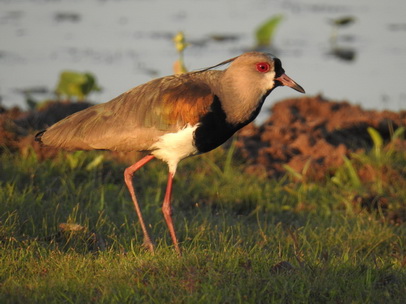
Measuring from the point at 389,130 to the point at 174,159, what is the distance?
3.62 m

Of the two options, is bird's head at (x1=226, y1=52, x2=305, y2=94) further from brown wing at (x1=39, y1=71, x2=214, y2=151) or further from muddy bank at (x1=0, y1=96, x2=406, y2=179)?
muddy bank at (x1=0, y1=96, x2=406, y2=179)

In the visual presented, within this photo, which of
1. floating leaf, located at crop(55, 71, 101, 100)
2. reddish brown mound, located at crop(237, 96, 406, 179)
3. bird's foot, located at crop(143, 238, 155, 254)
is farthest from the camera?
floating leaf, located at crop(55, 71, 101, 100)

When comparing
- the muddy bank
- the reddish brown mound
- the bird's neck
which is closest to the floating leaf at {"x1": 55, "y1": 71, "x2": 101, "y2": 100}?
the muddy bank

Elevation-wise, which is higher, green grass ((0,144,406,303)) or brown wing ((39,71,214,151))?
brown wing ((39,71,214,151))

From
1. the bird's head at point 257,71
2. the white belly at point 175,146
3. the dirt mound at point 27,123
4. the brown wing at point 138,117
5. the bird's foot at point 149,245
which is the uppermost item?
the bird's head at point 257,71

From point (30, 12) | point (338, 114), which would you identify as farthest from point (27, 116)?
point (30, 12)

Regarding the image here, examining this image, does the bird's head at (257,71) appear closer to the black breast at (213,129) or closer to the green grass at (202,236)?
the black breast at (213,129)

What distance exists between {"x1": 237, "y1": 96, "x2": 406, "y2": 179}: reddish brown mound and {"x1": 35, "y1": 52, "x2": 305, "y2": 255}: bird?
2.04m

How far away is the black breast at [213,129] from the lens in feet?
16.9

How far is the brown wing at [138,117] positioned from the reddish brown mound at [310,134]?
2.12 metres

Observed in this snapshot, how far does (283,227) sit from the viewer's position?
20.5ft

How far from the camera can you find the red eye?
17.7 ft

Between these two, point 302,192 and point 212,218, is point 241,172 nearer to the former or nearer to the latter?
point 302,192

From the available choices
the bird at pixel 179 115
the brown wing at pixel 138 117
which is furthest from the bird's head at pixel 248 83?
the brown wing at pixel 138 117
